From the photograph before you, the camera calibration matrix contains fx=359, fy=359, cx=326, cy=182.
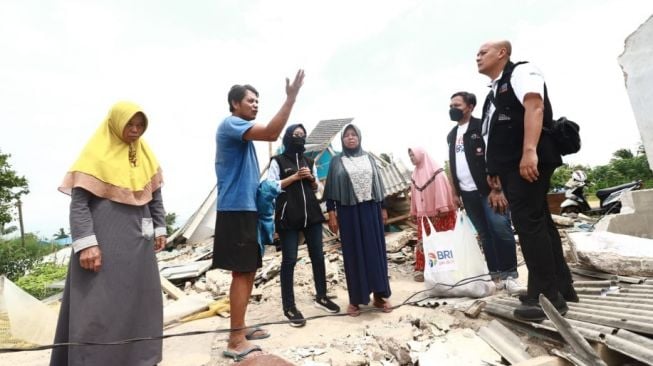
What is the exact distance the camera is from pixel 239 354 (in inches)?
93.4

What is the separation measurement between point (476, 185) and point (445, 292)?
1.11 m

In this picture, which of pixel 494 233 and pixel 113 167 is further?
pixel 494 233

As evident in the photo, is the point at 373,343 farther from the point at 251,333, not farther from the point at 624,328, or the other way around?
the point at 624,328

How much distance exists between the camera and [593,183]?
16.9 meters

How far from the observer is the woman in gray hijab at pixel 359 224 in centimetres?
331

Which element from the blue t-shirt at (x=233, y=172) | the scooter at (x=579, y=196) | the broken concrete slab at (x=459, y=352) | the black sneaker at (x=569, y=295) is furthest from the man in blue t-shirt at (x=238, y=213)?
the scooter at (x=579, y=196)

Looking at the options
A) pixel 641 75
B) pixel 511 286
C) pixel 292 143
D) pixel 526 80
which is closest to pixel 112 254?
pixel 292 143

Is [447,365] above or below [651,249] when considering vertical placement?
below

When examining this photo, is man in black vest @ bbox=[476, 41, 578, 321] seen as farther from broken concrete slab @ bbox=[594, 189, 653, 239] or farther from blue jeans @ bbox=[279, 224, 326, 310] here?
broken concrete slab @ bbox=[594, 189, 653, 239]

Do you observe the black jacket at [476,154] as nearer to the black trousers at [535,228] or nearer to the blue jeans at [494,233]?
the blue jeans at [494,233]

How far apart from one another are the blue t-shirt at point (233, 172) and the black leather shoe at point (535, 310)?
1.91 metres

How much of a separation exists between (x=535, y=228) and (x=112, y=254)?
8.23ft

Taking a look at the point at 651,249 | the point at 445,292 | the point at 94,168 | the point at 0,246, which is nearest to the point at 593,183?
the point at 651,249

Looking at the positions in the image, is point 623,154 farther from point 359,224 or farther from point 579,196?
point 359,224
